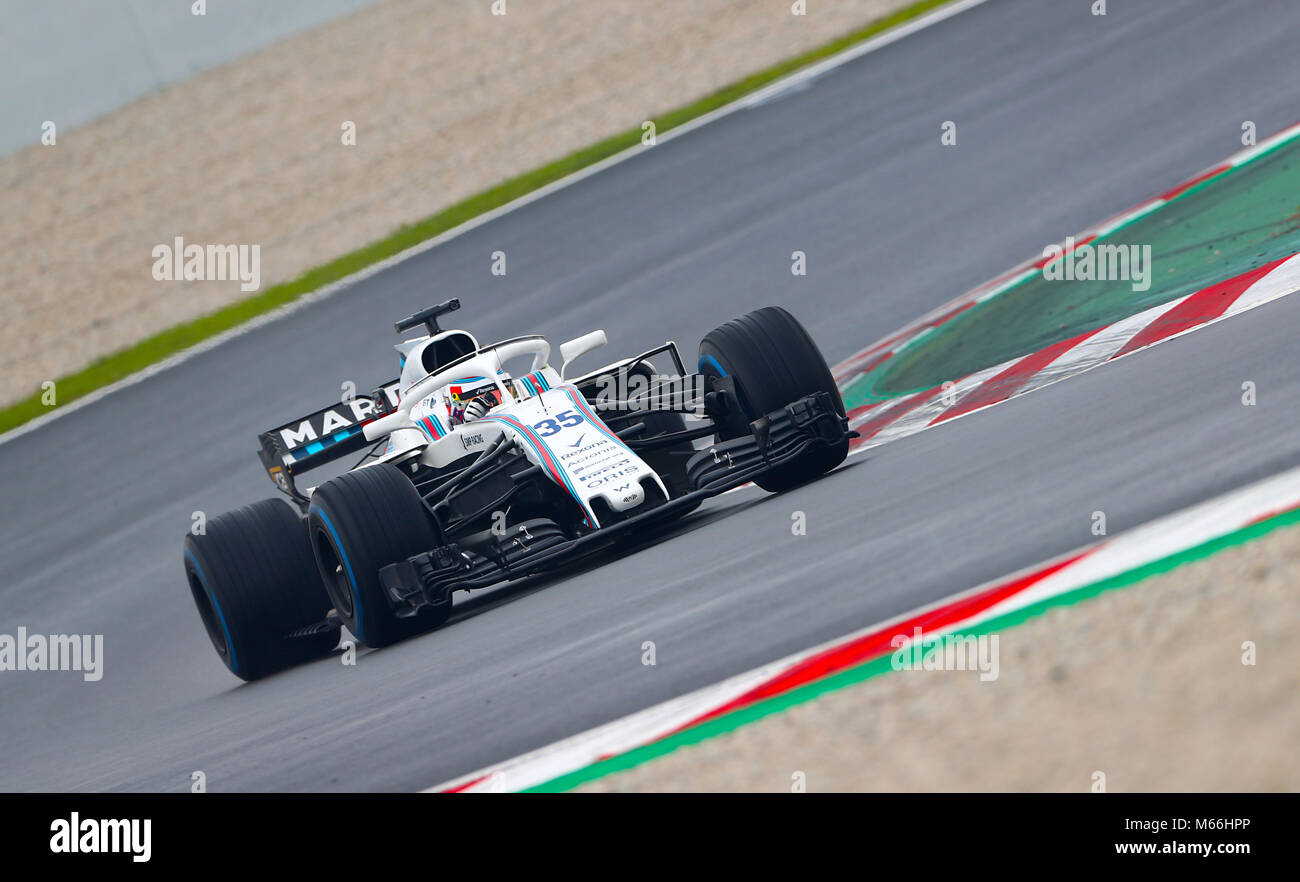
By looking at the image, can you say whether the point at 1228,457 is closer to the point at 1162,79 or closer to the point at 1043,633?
the point at 1043,633

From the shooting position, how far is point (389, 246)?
1487cm

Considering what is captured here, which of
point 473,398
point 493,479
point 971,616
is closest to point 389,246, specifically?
point 473,398

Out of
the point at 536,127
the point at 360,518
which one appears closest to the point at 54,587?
the point at 360,518

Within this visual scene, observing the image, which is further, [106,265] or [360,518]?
[106,265]

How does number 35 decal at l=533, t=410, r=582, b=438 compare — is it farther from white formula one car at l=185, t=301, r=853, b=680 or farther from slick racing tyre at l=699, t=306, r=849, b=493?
slick racing tyre at l=699, t=306, r=849, b=493

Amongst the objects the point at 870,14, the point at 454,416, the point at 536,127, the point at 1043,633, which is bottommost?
the point at 1043,633

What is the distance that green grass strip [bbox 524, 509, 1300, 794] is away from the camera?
4160mm

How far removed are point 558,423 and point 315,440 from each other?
188 centimetres

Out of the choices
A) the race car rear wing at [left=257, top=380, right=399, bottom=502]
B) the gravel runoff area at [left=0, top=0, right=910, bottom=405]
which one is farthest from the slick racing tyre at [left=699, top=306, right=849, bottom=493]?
the gravel runoff area at [left=0, top=0, right=910, bottom=405]

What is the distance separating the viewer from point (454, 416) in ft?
27.2

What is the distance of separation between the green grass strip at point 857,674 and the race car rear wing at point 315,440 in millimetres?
4957

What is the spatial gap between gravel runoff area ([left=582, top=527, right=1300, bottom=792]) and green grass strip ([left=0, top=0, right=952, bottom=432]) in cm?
1097
